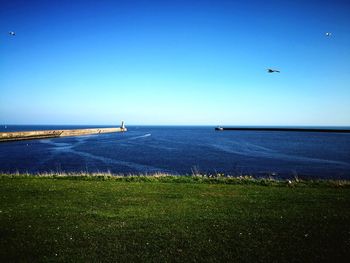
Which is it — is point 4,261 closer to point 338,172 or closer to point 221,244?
point 221,244

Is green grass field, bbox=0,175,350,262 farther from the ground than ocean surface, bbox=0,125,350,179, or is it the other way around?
green grass field, bbox=0,175,350,262

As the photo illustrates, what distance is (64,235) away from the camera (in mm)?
10398

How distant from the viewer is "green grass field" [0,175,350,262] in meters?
8.99

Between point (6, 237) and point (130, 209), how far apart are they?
16.9 ft

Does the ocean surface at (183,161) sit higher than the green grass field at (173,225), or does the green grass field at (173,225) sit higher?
the green grass field at (173,225)

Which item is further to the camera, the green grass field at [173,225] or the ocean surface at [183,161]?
the ocean surface at [183,161]

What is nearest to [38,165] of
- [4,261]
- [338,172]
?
[4,261]

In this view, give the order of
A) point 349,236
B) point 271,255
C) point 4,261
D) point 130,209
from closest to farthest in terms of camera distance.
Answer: point 4,261, point 271,255, point 349,236, point 130,209

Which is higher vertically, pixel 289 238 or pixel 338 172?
pixel 289 238

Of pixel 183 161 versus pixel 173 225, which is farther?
pixel 183 161

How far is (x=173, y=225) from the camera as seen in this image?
1152cm

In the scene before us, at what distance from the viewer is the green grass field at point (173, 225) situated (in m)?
8.99

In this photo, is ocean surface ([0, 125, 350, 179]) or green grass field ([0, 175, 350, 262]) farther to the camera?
ocean surface ([0, 125, 350, 179])

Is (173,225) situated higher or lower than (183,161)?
higher
